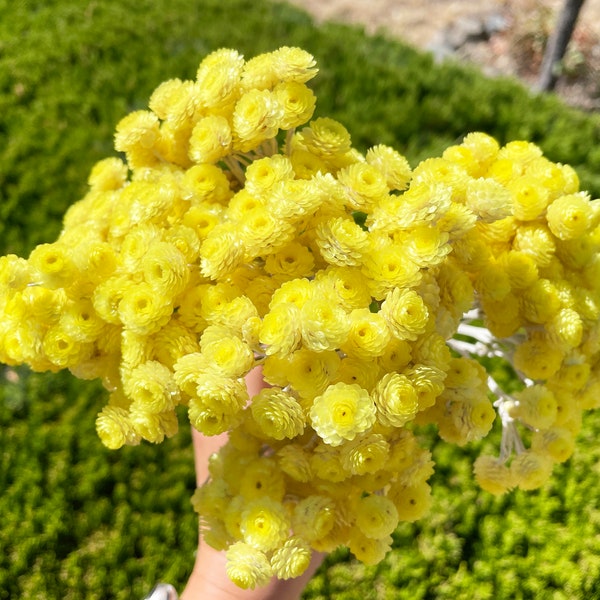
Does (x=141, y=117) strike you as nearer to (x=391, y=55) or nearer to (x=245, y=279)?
(x=245, y=279)

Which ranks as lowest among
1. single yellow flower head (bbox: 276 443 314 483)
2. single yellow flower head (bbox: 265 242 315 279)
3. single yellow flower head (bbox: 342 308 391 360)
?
single yellow flower head (bbox: 276 443 314 483)

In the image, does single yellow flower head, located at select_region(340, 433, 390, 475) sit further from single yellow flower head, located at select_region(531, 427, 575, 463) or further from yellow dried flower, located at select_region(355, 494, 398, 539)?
single yellow flower head, located at select_region(531, 427, 575, 463)

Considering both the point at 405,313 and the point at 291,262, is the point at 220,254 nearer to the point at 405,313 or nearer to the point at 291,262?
the point at 291,262

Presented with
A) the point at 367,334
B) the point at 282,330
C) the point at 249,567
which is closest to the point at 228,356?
the point at 282,330

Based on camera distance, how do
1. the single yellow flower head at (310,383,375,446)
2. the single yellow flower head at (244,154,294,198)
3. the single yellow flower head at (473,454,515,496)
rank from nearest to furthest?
the single yellow flower head at (310,383,375,446), the single yellow flower head at (244,154,294,198), the single yellow flower head at (473,454,515,496)

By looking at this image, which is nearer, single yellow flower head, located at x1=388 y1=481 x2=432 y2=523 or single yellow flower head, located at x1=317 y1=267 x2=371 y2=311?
single yellow flower head, located at x1=317 y1=267 x2=371 y2=311

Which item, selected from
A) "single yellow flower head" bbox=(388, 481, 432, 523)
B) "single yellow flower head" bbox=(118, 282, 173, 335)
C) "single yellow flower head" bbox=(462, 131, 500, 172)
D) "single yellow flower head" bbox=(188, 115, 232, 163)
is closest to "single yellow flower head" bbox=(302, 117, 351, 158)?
"single yellow flower head" bbox=(188, 115, 232, 163)

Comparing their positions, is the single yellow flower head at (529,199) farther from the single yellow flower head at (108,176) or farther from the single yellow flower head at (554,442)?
the single yellow flower head at (108,176)
